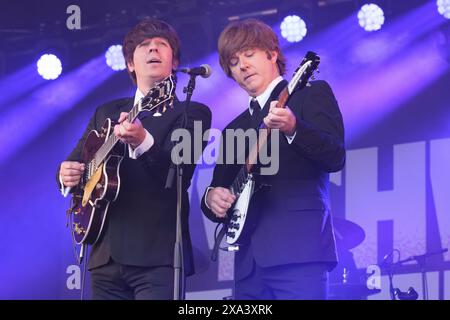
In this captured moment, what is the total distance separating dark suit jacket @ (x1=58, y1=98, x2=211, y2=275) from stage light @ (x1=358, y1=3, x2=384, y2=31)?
2.68 metres

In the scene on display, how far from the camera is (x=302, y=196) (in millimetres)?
3012

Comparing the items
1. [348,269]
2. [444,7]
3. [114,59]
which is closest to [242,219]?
[348,269]

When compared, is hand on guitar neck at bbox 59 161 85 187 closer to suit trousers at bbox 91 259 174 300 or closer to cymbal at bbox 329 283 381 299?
Result: suit trousers at bbox 91 259 174 300

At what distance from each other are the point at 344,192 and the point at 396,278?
2.33 ft

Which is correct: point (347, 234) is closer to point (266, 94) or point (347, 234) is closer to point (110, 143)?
point (266, 94)

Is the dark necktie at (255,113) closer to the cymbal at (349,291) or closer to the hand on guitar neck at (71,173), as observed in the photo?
the hand on guitar neck at (71,173)

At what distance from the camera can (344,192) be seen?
18.1 feet

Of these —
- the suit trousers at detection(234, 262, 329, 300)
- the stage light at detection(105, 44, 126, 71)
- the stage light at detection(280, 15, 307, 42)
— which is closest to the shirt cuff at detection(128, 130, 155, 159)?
the suit trousers at detection(234, 262, 329, 300)

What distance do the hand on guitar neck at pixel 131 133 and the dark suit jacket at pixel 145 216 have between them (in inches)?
2.9

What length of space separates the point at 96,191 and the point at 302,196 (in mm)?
868

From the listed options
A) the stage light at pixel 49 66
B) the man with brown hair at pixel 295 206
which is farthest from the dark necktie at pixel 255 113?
the stage light at pixel 49 66

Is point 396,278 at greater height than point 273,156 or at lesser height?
lesser

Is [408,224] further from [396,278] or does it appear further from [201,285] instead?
[201,285]
